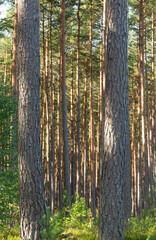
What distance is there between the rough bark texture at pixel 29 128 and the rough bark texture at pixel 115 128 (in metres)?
1.43

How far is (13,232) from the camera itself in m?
8.05

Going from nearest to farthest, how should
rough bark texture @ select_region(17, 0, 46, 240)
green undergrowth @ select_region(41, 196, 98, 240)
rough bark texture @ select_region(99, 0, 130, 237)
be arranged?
green undergrowth @ select_region(41, 196, 98, 240) → rough bark texture @ select_region(99, 0, 130, 237) → rough bark texture @ select_region(17, 0, 46, 240)

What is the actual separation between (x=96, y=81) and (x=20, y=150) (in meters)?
21.6

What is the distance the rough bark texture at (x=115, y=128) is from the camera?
5.26m

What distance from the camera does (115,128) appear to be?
5355mm

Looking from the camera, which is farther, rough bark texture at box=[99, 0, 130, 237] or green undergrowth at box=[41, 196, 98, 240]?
rough bark texture at box=[99, 0, 130, 237]

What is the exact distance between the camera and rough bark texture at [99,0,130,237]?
5.26 metres

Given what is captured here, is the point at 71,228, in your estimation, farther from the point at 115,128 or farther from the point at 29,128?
the point at 115,128

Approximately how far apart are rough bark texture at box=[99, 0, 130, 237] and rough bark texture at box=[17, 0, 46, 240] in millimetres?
1429

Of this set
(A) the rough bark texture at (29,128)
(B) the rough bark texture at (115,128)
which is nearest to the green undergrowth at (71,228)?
(A) the rough bark texture at (29,128)

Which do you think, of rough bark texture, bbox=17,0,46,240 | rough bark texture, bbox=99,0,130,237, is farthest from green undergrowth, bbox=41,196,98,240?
rough bark texture, bbox=99,0,130,237

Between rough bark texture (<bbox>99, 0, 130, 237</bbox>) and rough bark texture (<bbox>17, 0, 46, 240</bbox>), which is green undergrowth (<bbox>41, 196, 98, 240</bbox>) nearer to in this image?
rough bark texture (<bbox>17, 0, 46, 240</bbox>)

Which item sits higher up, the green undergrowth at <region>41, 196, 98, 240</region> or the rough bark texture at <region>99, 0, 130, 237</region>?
the rough bark texture at <region>99, 0, 130, 237</region>

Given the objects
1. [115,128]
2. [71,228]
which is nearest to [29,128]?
[115,128]
